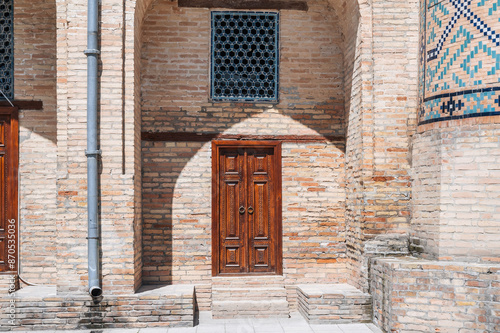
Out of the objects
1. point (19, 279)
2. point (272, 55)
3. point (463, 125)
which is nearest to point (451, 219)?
point (463, 125)

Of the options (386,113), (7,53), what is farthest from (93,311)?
(386,113)

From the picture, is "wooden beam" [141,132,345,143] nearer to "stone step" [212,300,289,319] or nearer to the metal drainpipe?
the metal drainpipe

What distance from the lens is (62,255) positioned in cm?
569

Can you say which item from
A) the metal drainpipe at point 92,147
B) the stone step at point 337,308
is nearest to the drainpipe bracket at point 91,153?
the metal drainpipe at point 92,147

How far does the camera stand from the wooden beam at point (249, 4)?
22.0ft

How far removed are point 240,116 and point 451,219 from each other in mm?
3127

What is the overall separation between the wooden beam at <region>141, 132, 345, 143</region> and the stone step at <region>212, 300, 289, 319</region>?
7.46 ft

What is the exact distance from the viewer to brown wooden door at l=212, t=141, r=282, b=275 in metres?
6.67

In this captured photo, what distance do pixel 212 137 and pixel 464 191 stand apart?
3365 millimetres

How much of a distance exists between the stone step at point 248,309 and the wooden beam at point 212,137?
2.27m

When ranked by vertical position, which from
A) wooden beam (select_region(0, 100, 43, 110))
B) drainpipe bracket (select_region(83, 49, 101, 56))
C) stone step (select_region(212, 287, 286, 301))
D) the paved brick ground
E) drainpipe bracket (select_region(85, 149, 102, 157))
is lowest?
the paved brick ground

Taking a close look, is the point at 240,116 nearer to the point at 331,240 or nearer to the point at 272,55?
the point at 272,55

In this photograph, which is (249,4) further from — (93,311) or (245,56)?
(93,311)

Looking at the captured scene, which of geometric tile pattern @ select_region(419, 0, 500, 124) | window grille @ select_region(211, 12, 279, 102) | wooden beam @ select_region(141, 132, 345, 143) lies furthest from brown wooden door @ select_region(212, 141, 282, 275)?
geometric tile pattern @ select_region(419, 0, 500, 124)
